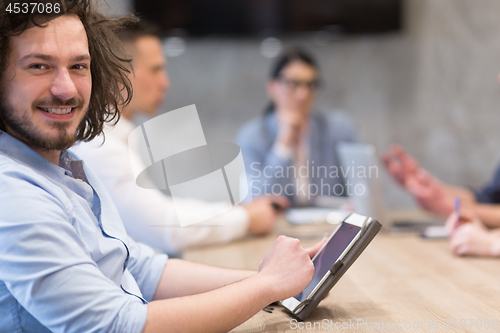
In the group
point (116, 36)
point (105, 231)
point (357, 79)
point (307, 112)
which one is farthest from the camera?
point (357, 79)

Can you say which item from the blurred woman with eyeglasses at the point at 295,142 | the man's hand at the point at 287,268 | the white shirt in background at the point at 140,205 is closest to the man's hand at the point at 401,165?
the blurred woman with eyeglasses at the point at 295,142

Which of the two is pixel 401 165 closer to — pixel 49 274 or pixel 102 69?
pixel 102 69

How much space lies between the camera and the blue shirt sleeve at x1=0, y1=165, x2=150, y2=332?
0.56m

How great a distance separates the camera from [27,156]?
682 millimetres

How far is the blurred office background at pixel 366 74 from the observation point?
2.81 m

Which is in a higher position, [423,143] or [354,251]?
[354,251]

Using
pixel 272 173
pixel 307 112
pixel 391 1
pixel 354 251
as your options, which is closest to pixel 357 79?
pixel 391 1

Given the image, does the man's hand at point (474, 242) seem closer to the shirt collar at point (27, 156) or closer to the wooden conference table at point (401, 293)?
the wooden conference table at point (401, 293)

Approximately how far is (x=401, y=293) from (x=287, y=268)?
0.36 meters

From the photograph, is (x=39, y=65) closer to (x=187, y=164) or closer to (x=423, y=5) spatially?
(x=187, y=164)

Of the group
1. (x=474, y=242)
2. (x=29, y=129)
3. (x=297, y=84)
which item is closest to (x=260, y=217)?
(x=474, y=242)

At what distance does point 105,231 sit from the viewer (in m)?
0.73

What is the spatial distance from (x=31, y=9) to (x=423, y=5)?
9.36 ft

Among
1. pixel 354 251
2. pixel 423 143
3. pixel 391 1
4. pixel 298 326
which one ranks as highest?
pixel 391 1
